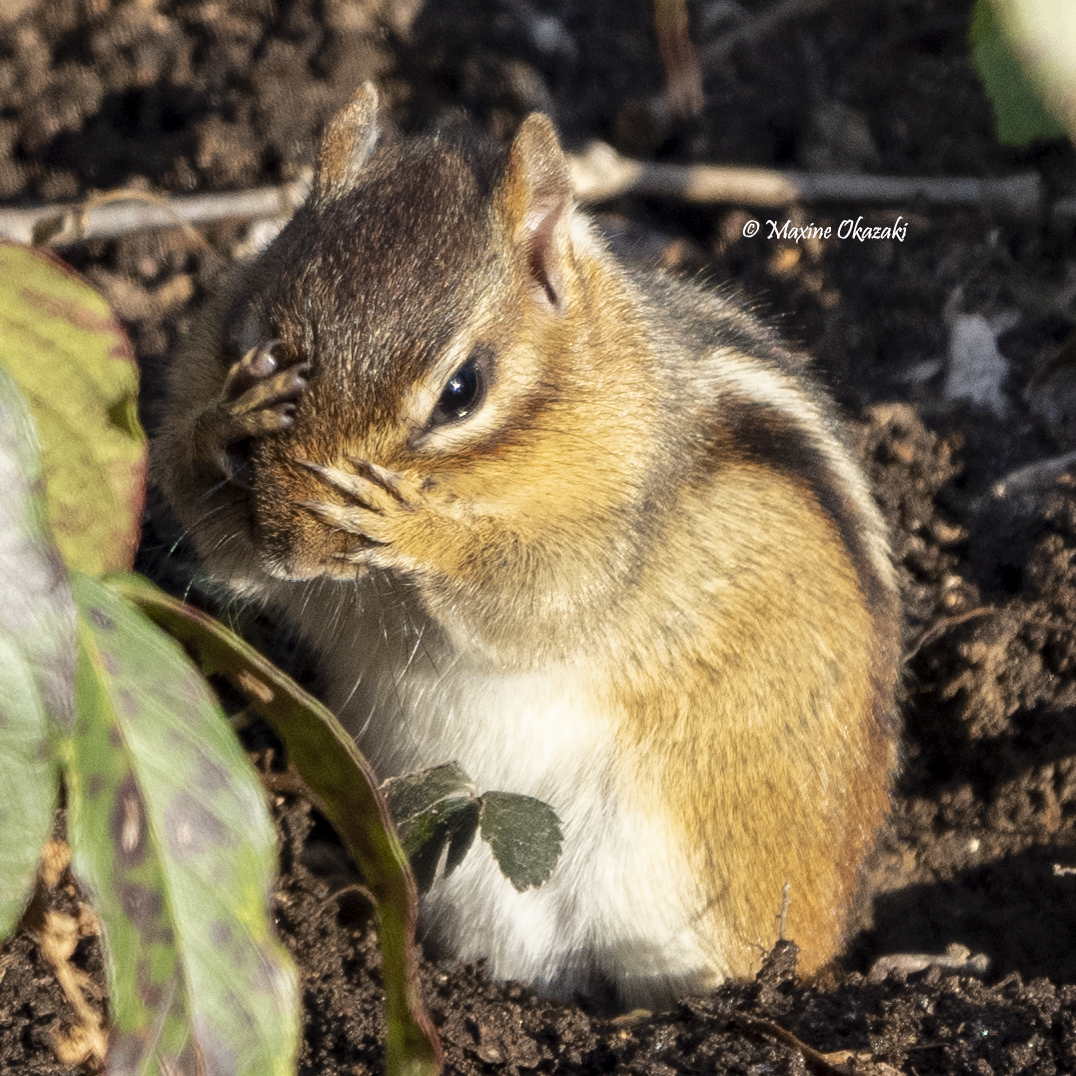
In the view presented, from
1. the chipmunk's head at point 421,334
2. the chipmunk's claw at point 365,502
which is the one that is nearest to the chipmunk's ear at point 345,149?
the chipmunk's head at point 421,334

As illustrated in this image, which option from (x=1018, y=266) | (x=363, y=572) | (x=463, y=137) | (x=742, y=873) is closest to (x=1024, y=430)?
(x=1018, y=266)

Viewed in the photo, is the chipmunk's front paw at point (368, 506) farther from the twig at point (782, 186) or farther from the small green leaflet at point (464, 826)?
the twig at point (782, 186)

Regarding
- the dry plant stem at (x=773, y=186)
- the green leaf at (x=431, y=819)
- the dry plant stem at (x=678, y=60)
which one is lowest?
the green leaf at (x=431, y=819)

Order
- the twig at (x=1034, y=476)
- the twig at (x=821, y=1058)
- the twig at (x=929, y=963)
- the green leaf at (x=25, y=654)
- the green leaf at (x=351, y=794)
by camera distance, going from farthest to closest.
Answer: the twig at (x=1034, y=476)
the twig at (x=929, y=963)
the twig at (x=821, y=1058)
the green leaf at (x=351, y=794)
the green leaf at (x=25, y=654)

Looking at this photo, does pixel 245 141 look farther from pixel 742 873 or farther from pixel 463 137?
pixel 742 873

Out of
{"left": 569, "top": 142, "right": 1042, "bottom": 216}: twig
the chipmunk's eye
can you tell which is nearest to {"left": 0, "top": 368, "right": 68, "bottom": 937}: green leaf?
the chipmunk's eye

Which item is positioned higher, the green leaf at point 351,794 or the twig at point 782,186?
the twig at point 782,186
